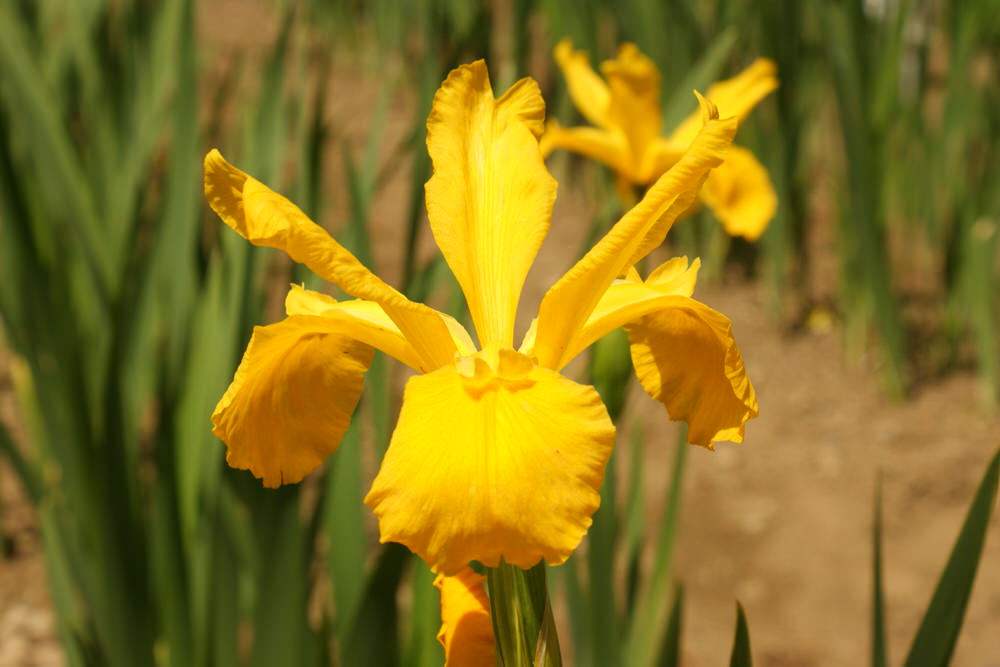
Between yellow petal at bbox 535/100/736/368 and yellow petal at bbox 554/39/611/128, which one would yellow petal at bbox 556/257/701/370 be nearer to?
A: yellow petal at bbox 535/100/736/368

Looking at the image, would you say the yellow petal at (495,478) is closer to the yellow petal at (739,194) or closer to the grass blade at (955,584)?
the grass blade at (955,584)

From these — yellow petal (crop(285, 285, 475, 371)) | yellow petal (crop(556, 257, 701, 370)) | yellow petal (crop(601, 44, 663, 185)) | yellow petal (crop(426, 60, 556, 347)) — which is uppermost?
yellow petal (crop(601, 44, 663, 185))

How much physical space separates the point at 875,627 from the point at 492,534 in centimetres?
44

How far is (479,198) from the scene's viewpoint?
0.70 metres

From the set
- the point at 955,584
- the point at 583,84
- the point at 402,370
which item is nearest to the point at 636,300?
the point at 955,584

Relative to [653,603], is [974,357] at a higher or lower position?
higher

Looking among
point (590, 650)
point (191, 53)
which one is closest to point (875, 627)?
point (590, 650)

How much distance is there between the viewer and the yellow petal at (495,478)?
51 centimetres

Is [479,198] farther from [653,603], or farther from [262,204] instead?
[653,603]

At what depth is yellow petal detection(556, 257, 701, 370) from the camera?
629mm

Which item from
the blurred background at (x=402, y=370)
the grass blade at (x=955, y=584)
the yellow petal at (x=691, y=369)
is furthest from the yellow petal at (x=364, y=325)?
the grass blade at (x=955, y=584)

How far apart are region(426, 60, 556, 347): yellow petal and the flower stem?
0.14 metres

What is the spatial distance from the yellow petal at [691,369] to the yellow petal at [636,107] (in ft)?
2.67

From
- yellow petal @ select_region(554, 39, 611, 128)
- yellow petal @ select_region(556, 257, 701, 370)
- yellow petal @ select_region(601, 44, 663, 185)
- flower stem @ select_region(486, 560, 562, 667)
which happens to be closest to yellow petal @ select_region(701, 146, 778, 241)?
yellow petal @ select_region(601, 44, 663, 185)
